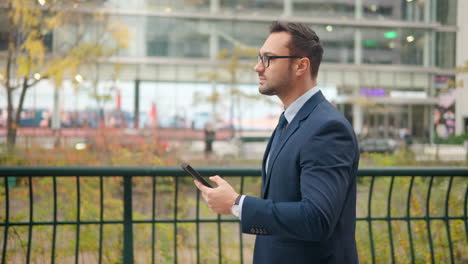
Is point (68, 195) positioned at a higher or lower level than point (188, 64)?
lower

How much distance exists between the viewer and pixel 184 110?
24484mm

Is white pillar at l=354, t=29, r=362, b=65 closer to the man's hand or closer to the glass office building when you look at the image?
the glass office building

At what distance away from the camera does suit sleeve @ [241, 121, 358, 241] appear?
137 centimetres

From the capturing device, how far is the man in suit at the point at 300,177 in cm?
138

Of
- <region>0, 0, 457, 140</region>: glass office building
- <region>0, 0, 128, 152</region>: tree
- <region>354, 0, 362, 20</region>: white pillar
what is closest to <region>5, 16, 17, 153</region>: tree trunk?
<region>0, 0, 128, 152</region>: tree

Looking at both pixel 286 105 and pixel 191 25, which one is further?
pixel 191 25

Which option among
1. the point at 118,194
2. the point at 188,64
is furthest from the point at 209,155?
the point at 118,194

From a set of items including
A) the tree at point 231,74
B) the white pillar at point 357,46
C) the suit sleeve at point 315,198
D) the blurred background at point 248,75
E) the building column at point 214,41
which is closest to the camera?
the suit sleeve at point 315,198

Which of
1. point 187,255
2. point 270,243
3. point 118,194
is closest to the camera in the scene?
point 270,243

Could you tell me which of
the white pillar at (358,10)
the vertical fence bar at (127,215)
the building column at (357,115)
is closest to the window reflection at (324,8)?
the white pillar at (358,10)

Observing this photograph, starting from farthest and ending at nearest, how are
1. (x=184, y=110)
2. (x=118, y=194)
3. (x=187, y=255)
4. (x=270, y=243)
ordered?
(x=184, y=110) → (x=118, y=194) → (x=187, y=255) → (x=270, y=243)

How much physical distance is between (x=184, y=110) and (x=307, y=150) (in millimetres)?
23288

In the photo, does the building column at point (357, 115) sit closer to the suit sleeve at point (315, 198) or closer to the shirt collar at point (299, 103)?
the shirt collar at point (299, 103)

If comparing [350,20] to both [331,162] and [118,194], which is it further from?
[331,162]
